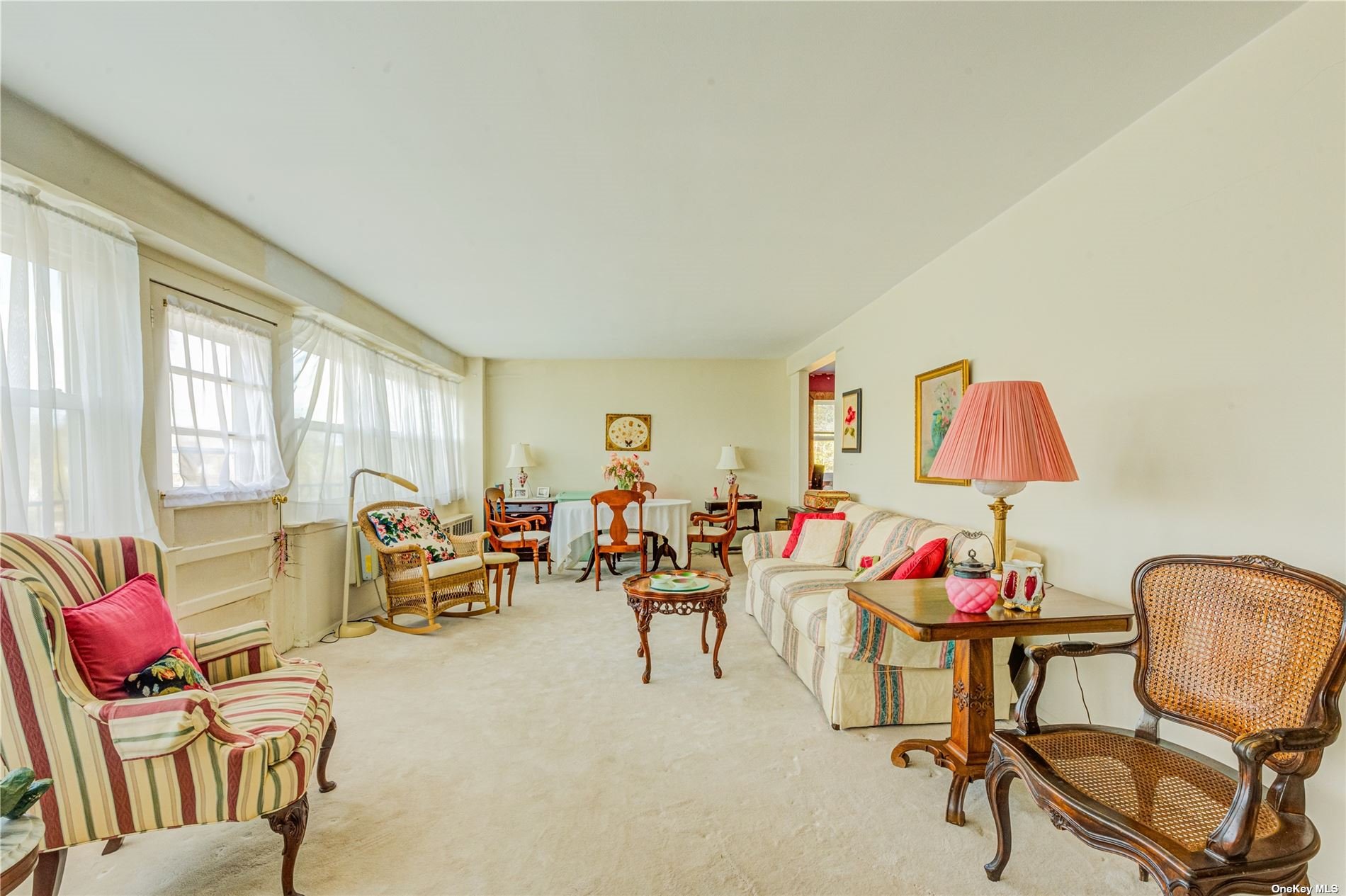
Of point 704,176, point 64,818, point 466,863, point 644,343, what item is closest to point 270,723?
point 64,818

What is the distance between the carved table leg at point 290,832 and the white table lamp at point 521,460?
213 inches

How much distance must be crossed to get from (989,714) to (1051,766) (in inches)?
21.1

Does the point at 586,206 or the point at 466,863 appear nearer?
the point at 466,863

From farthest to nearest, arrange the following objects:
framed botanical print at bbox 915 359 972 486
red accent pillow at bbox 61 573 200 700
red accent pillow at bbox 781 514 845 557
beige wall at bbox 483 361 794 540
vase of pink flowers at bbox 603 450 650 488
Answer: beige wall at bbox 483 361 794 540, vase of pink flowers at bbox 603 450 650 488, red accent pillow at bbox 781 514 845 557, framed botanical print at bbox 915 359 972 486, red accent pillow at bbox 61 573 200 700

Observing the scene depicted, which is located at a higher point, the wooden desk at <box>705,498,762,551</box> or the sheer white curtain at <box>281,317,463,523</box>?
the sheer white curtain at <box>281,317,463,523</box>

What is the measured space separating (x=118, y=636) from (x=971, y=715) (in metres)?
2.72

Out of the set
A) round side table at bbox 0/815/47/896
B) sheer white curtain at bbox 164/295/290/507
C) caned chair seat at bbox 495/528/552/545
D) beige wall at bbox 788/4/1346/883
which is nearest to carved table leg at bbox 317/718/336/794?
round side table at bbox 0/815/47/896

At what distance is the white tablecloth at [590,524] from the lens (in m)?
5.63

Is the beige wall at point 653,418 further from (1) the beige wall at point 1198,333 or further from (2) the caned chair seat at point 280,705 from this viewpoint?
(2) the caned chair seat at point 280,705

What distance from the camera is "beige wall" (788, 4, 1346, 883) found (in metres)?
1.59

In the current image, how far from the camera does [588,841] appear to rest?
181 cm

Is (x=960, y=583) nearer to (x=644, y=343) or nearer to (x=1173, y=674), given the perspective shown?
(x=1173, y=674)

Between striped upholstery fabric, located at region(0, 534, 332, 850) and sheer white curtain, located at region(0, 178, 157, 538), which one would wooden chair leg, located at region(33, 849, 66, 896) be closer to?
striped upholstery fabric, located at region(0, 534, 332, 850)

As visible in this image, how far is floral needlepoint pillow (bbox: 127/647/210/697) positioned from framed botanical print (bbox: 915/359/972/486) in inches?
133
